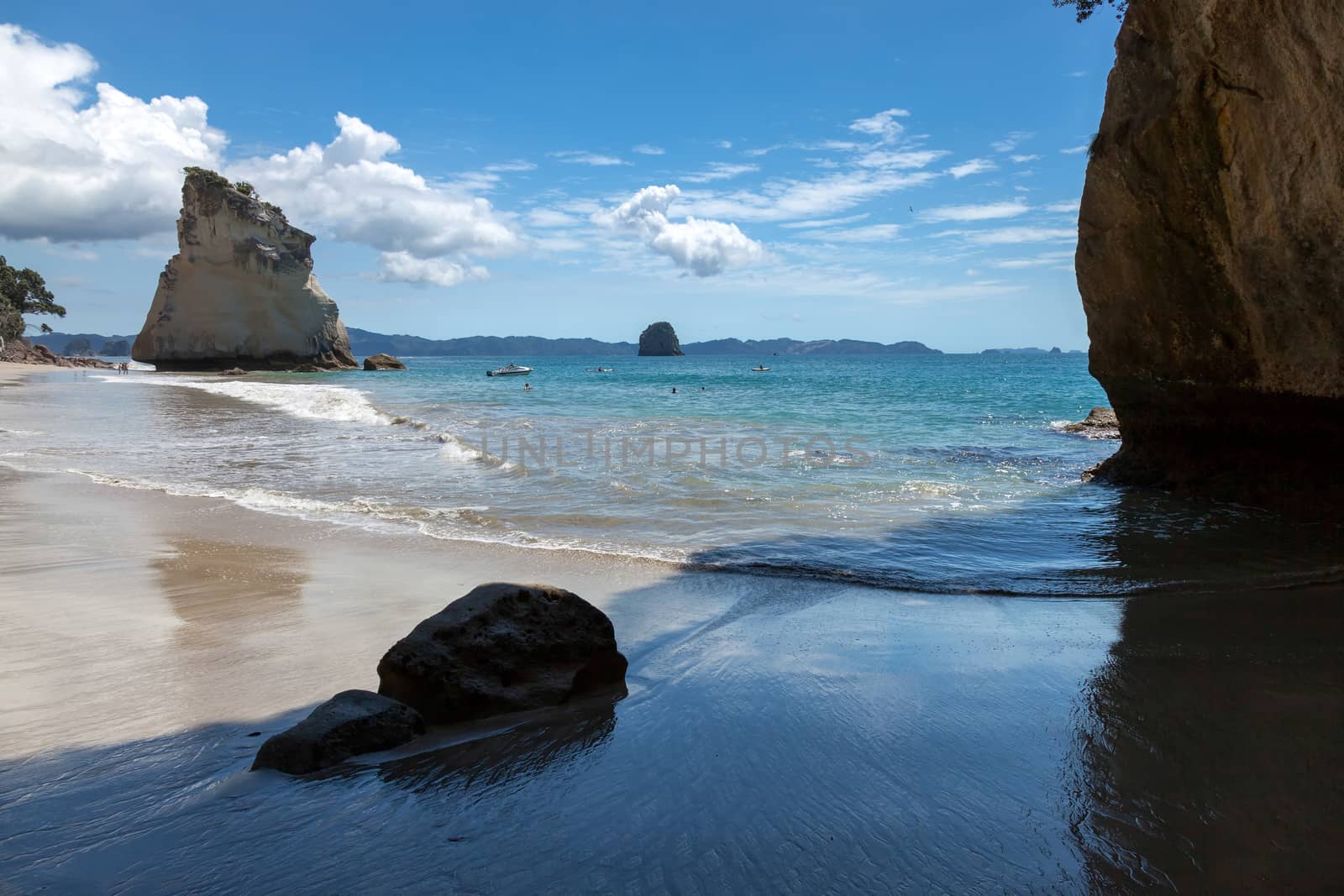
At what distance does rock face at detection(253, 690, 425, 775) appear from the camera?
3.12 metres

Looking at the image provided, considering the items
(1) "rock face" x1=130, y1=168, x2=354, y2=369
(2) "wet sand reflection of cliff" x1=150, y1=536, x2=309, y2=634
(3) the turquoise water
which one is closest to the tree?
(1) "rock face" x1=130, y1=168, x2=354, y2=369

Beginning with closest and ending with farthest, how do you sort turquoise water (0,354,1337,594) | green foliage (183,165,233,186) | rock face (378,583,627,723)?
rock face (378,583,627,723) < turquoise water (0,354,1337,594) < green foliage (183,165,233,186)

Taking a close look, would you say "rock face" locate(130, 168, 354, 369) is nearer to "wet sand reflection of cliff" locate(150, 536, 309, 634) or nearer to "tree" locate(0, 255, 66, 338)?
"tree" locate(0, 255, 66, 338)

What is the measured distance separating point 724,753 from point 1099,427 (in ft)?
66.4

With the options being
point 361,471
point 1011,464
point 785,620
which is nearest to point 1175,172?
point 1011,464

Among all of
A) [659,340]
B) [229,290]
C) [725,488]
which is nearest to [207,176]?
[229,290]

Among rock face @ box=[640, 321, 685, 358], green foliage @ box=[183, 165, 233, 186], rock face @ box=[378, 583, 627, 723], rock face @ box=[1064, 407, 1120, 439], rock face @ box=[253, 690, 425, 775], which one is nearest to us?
rock face @ box=[253, 690, 425, 775]

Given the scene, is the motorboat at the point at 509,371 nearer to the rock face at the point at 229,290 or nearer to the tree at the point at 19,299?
the rock face at the point at 229,290

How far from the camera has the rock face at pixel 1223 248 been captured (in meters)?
7.14

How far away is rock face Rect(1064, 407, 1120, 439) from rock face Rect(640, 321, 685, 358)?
147217 millimetres

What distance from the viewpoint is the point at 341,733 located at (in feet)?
A: 10.6

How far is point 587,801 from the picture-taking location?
2.91 metres

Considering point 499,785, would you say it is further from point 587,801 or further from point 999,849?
point 999,849

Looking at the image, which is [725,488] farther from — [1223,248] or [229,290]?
[229,290]
